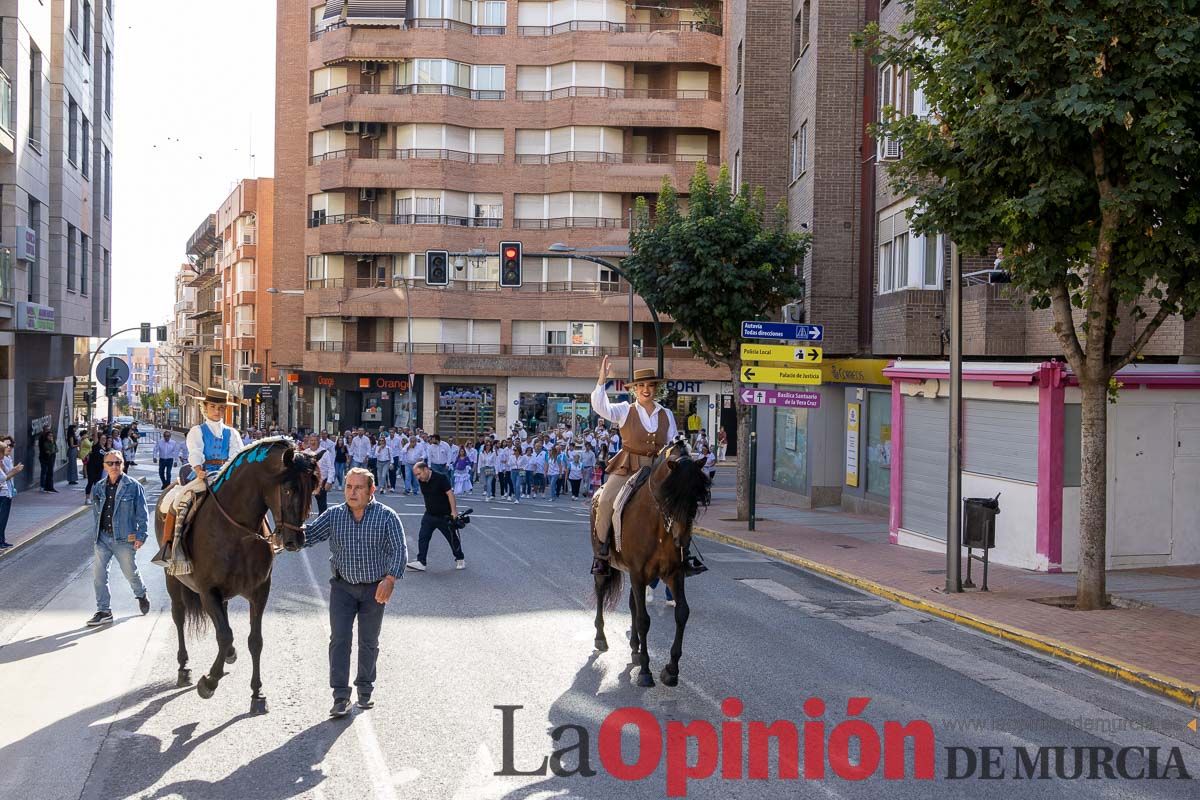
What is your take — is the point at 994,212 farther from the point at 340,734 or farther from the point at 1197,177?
the point at 340,734

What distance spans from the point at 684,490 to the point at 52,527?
17.5m

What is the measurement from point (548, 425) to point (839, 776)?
1899 inches

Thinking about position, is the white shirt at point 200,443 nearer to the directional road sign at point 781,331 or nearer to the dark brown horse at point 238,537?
the dark brown horse at point 238,537

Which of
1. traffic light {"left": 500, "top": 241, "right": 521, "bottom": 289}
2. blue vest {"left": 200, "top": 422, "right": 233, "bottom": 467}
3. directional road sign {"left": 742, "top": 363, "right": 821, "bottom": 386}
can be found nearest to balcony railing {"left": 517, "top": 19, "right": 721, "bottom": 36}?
traffic light {"left": 500, "top": 241, "right": 521, "bottom": 289}

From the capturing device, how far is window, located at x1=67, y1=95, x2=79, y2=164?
109ft

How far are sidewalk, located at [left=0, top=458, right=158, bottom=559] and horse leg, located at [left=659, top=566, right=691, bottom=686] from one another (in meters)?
9.49

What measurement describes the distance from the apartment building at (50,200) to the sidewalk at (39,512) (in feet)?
5.93

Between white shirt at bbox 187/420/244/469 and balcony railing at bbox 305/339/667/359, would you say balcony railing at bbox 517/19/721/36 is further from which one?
white shirt at bbox 187/420/244/469

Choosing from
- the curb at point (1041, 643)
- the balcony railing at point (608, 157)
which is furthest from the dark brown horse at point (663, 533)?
the balcony railing at point (608, 157)

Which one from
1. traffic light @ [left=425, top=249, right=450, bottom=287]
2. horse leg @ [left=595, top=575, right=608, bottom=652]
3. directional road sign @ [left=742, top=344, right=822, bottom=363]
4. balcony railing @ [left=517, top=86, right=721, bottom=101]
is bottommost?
horse leg @ [left=595, top=575, right=608, bottom=652]

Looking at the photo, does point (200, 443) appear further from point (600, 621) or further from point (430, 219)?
point (430, 219)

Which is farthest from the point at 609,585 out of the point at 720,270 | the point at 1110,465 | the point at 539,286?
the point at 539,286

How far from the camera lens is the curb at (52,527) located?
1853cm

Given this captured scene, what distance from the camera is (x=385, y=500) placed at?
101ft
